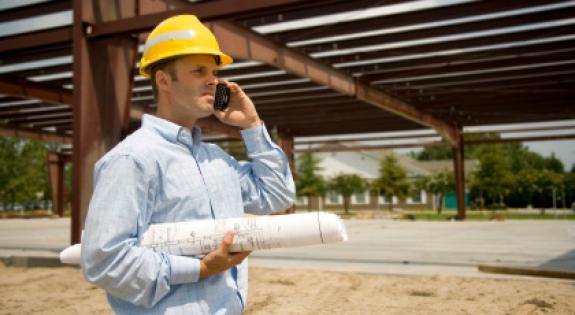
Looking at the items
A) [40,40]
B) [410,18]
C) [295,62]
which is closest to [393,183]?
[295,62]

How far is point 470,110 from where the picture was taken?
21.5 metres

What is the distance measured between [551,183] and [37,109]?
126 ft

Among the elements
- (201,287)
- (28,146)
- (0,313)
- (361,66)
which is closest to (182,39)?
(201,287)

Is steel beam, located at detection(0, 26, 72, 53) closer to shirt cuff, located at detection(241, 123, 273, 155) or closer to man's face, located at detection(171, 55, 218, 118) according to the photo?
shirt cuff, located at detection(241, 123, 273, 155)

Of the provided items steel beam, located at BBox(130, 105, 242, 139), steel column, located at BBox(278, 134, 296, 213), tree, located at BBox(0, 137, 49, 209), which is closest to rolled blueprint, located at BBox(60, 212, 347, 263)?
steel beam, located at BBox(130, 105, 242, 139)

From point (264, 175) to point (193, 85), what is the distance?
0.49m

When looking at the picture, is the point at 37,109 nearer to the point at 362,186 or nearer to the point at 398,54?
the point at 398,54

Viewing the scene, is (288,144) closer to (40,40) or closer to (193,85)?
(40,40)

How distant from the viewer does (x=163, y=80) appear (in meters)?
1.87

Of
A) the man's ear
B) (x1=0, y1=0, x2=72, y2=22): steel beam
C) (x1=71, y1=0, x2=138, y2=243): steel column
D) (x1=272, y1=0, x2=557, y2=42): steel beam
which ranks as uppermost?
(x1=0, y1=0, x2=72, y2=22): steel beam

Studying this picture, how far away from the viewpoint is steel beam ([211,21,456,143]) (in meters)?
11.0

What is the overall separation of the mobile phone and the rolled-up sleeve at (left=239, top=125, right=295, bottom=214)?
13 cm

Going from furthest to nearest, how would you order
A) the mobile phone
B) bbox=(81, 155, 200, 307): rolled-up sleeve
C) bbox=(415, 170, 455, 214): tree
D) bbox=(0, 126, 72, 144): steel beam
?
bbox=(415, 170, 455, 214): tree → bbox=(0, 126, 72, 144): steel beam → the mobile phone → bbox=(81, 155, 200, 307): rolled-up sleeve

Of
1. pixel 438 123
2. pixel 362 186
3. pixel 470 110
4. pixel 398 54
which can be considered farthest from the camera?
pixel 362 186
